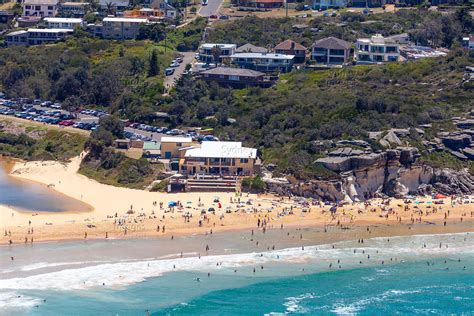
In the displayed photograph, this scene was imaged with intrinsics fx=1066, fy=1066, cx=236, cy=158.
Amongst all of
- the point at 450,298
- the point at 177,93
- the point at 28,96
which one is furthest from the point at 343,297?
the point at 28,96

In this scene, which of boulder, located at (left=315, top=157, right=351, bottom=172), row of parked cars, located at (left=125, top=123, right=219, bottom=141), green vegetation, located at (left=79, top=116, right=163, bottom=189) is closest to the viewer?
boulder, located at (left=315, top=157, right=351, bottom=172)

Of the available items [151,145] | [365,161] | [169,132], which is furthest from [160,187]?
[169,132]

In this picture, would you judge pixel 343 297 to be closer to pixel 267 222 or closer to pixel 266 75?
pixel 267 222

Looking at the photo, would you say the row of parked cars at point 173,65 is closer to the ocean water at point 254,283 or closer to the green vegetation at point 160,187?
the green vegetation at point 160,187

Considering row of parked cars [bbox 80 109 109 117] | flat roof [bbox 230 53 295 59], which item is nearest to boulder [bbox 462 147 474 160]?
flat roof [bbox 230 53 295 59]

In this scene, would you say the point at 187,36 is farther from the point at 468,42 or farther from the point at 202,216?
the point at 202,216

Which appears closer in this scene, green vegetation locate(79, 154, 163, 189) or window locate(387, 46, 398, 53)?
green vegetation locate(79, 154, 163, 189)

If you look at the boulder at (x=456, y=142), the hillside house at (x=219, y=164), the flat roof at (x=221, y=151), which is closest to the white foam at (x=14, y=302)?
the hillside house at (x=219, y=164)

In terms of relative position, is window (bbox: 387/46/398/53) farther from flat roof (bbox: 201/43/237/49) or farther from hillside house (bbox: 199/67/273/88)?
flat roof (bbox: 201/43/237/49)
